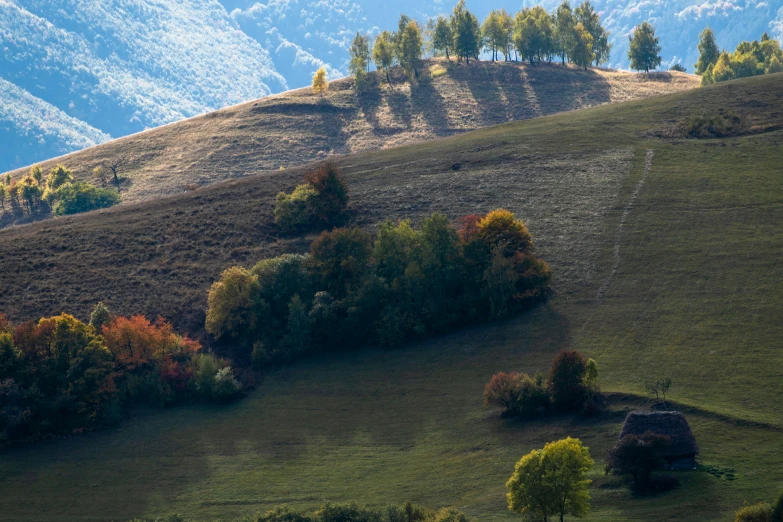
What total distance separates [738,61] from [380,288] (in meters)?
106

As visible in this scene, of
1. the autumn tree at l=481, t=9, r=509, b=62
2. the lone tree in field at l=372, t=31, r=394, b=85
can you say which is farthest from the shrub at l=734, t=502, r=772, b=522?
the autumn tree at l=481, t=9, r=509, b=62

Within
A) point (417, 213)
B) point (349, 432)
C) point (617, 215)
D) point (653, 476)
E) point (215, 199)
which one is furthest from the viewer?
point (215, 199)

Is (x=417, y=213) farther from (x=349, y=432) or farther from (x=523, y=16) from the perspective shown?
(x=523, y=16)

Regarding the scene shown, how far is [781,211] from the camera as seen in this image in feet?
269

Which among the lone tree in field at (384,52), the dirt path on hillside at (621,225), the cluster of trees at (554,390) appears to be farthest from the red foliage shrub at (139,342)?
the lone tree in field at (384,52)

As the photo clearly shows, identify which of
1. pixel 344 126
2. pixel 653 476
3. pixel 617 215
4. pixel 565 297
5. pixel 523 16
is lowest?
pixel 653 476

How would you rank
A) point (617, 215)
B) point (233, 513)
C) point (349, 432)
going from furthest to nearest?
1. point (617, 215)
2. point (349, 432)
3. point (233, 513)

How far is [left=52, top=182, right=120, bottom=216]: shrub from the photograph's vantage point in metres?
132

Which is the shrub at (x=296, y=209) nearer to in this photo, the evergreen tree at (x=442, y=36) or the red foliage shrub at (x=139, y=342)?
the red foliage shrub at (x=139, y=342)

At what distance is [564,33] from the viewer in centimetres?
17612

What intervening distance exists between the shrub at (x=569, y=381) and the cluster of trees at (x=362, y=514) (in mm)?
14679

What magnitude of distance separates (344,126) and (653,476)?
114267 millimetres

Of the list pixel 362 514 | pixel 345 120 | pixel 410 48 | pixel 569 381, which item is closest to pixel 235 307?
pixel 569 381

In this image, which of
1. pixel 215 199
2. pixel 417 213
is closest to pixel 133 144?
pixel 215 199
